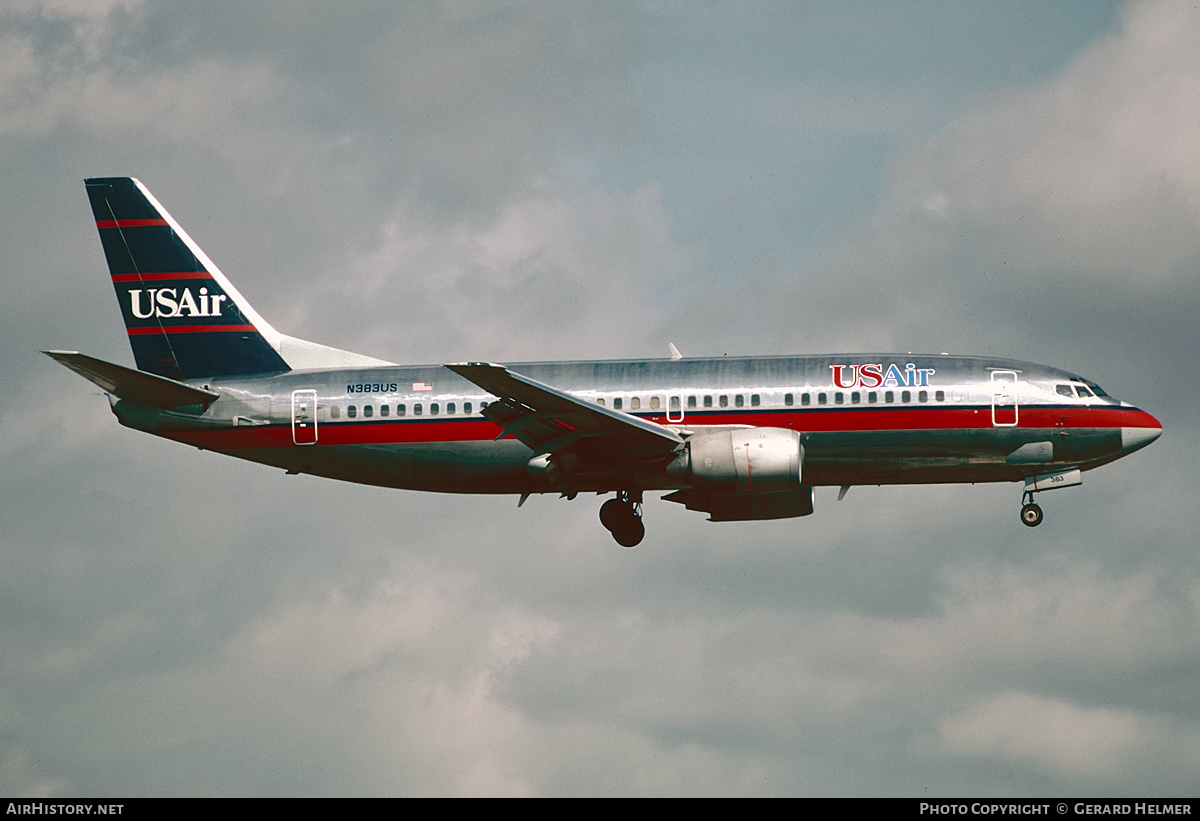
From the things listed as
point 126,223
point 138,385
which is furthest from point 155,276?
point 138,385

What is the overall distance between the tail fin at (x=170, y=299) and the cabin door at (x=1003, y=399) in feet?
73.5

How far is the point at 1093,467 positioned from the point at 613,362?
591 inches

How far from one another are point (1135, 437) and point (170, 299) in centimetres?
3134

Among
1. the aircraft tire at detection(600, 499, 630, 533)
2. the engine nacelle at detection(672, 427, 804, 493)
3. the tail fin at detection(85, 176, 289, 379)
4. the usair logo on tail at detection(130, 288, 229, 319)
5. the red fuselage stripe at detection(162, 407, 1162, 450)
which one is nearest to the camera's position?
the engine nacelle at detection(672, 427, 804, 493)

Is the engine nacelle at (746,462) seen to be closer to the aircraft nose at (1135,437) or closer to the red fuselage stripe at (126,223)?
the aircraft nose at (1135,437)

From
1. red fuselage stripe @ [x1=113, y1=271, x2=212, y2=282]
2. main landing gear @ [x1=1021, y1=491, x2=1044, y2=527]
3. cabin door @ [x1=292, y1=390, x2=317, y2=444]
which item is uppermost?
red fuselage stripe @ [x1=113, y1=271, x2=212, y2=282]

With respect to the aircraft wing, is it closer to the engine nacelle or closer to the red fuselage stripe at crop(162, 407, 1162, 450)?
the engine nacelle

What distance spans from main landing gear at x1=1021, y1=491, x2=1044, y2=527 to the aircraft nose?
10.2 feet

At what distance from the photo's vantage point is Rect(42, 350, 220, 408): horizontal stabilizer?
45.2 m

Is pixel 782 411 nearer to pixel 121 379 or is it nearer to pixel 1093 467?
pixel 1093 467

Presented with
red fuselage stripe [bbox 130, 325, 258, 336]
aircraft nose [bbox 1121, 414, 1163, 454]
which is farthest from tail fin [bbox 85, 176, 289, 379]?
aircraft nose [bbox 1121, 414, 1163, 454]
